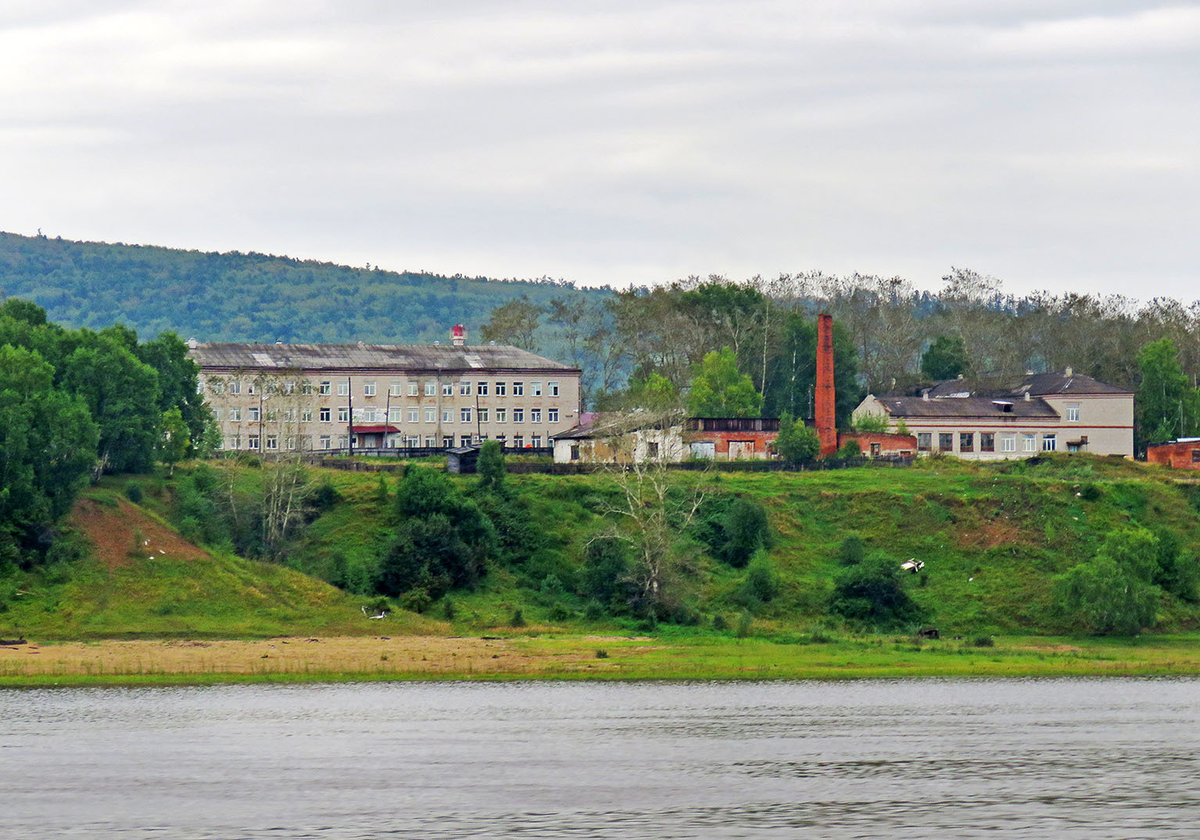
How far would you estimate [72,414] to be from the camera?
8075 cm

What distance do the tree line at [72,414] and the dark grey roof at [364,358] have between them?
28784 millimetres

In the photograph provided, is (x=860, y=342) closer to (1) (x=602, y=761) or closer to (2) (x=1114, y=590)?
(2) (x=1114, y=590)

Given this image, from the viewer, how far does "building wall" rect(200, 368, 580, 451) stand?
13975cm

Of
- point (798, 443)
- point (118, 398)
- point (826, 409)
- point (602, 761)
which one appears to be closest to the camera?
point (602, 761)

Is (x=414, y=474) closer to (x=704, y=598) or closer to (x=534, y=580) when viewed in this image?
(x=534, y=580)

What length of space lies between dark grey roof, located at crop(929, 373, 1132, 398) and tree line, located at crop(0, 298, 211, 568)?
7053cm

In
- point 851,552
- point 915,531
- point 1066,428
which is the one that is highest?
point 1066,428

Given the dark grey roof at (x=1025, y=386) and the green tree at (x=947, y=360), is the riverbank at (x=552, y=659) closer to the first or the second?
the dark grey roof at (x=1025, y=386)

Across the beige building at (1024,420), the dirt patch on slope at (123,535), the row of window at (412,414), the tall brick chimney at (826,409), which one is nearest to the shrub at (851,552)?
the tall brick chimney at (826,409)

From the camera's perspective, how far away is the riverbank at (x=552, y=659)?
6544 cm

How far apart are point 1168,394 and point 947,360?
23903 mm

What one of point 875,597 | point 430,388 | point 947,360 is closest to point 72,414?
point 875,597

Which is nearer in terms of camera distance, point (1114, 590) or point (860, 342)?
point (1114, 590)

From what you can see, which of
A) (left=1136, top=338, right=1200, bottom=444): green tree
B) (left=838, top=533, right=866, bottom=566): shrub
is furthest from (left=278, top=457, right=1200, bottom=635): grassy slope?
(left=1136, top=338, right=1200, bottom=444): green tree
